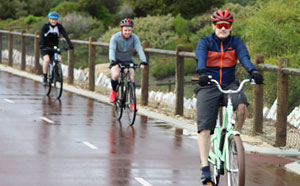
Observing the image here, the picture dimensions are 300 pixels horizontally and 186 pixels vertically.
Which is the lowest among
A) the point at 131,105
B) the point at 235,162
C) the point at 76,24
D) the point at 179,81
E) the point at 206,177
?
the point at 206,177

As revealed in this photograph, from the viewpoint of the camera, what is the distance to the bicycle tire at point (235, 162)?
7.35 metres

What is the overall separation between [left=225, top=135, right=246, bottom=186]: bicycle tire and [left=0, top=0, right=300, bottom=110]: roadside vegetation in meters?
6.73

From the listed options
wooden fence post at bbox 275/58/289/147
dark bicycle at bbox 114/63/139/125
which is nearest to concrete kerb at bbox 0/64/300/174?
wooden fence post at bbox 275/58/289/147

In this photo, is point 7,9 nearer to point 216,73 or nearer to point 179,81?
point 179,81

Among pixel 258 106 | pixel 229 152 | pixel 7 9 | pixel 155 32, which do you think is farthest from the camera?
pixel 7 9

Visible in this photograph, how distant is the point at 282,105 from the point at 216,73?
3719 mm

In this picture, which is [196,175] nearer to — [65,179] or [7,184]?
[65,179]

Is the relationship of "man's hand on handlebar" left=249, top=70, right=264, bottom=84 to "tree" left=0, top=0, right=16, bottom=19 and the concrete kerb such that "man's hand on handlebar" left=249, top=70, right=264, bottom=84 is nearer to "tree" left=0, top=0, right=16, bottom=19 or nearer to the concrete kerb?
the concrete kerb

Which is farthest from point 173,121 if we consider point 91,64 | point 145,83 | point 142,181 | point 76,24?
point 76,24

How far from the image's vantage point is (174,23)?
4572cm

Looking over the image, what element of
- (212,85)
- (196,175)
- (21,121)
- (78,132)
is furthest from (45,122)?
(212,85)

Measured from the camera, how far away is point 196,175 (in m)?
9.45

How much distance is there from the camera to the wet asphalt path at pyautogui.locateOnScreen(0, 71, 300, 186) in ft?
29.8

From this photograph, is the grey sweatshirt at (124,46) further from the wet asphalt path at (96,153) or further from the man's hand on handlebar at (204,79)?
the man's hand on handlebar at (204,79)
